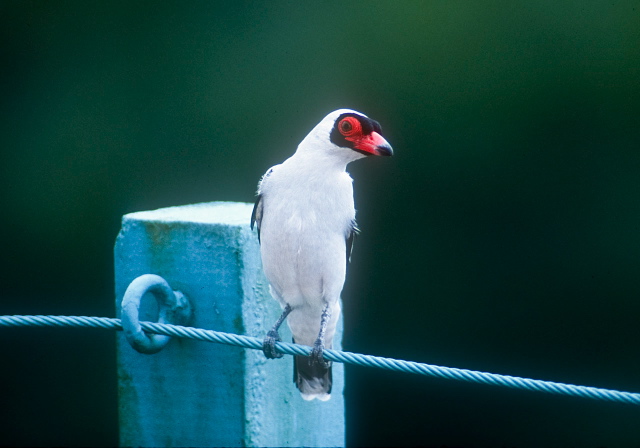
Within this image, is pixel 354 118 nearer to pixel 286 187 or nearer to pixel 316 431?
pixel 286 187

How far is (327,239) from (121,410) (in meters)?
0.98

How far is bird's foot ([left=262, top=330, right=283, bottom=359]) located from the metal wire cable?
71mm

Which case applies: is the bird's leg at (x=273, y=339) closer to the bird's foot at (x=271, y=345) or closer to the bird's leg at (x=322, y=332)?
the bird's foot at (x=271, y=345)

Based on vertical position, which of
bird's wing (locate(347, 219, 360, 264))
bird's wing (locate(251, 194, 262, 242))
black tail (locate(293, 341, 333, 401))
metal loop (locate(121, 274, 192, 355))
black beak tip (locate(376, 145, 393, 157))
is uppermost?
black beak tip (locate(376, 145, 393, 157))

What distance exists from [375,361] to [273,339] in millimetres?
502

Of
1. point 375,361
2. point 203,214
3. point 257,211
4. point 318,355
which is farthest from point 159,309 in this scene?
point 375,361

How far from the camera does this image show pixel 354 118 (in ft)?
6.30

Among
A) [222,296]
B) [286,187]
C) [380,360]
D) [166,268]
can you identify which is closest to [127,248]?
[166,268]

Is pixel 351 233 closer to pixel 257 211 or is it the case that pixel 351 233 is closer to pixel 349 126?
pixel 257 211

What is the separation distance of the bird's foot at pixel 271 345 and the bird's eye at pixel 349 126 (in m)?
0.64

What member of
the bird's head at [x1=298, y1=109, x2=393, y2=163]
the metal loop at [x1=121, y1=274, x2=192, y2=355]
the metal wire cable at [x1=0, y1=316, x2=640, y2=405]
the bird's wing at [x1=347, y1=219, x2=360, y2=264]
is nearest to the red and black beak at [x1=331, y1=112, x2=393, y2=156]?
the bird's head at [x1=298, y1=109, x2=393, y2=163]

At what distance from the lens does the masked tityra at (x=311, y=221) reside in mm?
2082

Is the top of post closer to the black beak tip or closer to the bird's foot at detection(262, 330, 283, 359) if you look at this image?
the bird's foot at detection(262, 330, 283, 359)

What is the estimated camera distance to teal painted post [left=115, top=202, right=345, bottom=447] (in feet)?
7.61
